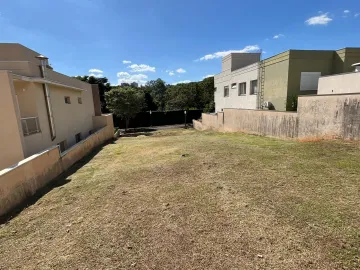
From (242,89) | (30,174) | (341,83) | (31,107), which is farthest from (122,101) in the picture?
(341,83)

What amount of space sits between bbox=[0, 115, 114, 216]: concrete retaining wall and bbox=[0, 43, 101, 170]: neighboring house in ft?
3.82

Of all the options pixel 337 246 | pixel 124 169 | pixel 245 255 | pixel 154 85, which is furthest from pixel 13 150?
pixel 154 85

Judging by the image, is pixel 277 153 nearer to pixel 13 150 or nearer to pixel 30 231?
pixel 30 231

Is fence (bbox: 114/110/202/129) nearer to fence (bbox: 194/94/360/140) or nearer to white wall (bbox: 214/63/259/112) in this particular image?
white wall (bbox: 214/63/259/112)

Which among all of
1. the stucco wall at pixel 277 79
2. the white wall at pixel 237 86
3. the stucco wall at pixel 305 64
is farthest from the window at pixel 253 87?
the stucco wall at pixel 305 64

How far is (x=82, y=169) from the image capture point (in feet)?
25.1

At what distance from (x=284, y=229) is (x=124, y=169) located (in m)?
5.25

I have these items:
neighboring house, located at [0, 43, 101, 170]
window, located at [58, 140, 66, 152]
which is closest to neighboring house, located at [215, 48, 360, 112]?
neighboring house, located at [0, 43, 101, 170]

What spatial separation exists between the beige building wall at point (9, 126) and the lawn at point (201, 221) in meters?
2.22

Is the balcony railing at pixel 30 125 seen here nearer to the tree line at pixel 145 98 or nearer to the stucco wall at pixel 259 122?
the stucco wall at pixel 259 122

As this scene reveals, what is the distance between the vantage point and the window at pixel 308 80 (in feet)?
40.5

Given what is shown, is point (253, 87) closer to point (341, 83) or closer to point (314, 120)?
point (341, 83)

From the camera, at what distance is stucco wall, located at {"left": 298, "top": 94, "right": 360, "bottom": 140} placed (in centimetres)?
700

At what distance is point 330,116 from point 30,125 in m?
11.3
